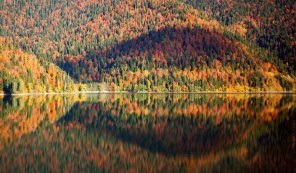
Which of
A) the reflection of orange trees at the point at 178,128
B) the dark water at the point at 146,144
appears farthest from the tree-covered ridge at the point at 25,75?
the dark water at the point at 146,144

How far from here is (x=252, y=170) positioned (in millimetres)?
32719

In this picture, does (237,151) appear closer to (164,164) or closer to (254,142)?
(254,142)

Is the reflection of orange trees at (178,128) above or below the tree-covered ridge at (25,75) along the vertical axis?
below

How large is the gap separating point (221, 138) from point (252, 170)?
1383cm

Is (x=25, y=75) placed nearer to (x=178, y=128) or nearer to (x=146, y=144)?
(x=178, y=128)

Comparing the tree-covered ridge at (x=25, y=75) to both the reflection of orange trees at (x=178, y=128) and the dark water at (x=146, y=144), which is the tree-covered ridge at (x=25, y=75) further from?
the dark water at (x=146, y=144)

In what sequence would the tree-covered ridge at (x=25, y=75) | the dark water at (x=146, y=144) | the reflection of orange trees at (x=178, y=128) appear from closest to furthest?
the dark water at (x=146, y=144) → the reflection of orange trees at (x=178, y=128) → the tree-covered ridge at (x=25, y=75)

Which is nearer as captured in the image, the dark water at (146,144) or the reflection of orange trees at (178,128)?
the dark water at (146,144)

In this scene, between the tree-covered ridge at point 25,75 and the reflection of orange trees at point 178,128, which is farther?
the tree-covered ridge at point 25,75

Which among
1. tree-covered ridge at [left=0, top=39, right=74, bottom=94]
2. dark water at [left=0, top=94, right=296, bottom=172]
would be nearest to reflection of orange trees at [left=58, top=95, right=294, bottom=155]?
dark water at [left=0, top=94, right=296, bottom=172]

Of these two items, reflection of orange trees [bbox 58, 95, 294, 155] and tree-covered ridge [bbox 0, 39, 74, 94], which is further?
tree-covered ridge [bbox 0, 39, 74, 94]

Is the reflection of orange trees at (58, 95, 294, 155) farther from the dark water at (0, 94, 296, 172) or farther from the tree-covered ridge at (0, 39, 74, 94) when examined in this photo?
the tree-covered ridge at (0, 39, 74, 94)

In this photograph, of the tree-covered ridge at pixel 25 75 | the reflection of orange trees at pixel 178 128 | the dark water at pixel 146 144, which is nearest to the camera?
the dark water at pixel 146 144

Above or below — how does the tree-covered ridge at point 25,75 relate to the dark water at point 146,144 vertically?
above
